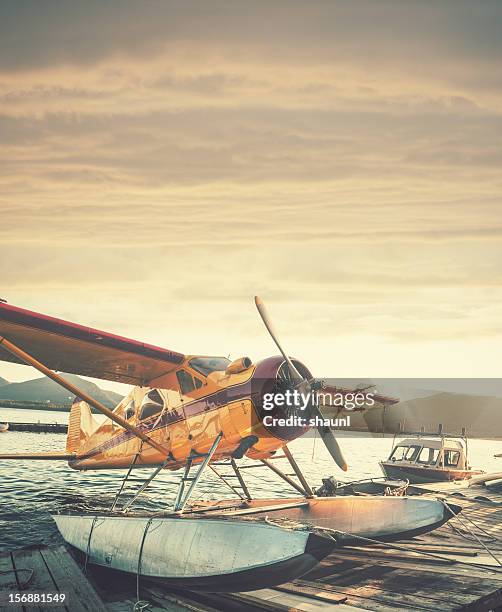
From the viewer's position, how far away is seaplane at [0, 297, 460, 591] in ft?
25.3

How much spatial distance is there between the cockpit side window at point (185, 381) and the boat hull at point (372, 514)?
2.11 metres

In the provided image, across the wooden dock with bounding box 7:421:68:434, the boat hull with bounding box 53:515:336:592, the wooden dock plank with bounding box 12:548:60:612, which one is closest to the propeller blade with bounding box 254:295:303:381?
the boat hull with bounding box 53:515:336:592

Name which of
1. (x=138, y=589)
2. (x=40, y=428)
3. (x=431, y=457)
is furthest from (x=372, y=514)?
(x=40, y=428)

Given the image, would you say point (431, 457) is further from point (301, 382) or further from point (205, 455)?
point (301, 382)

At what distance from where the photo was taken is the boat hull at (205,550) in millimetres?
7266

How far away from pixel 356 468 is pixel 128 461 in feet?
121

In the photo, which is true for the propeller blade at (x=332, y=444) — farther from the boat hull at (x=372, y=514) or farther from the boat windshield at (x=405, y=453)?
the boat windshield at (x=405, y=453)

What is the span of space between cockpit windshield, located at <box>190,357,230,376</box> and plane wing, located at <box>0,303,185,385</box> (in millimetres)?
301

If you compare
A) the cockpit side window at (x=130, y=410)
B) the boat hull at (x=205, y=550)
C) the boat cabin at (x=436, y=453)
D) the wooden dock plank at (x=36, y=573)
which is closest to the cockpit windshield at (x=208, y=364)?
the cockpit side window at (x=130, y=410)

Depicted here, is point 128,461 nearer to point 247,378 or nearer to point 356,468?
point 247,378

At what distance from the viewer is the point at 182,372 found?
10680 millimetres

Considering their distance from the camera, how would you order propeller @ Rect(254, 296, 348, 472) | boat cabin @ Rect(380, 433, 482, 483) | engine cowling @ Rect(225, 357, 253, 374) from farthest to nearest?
1. boat cabin @ Rect(380, 433, 482, 483)
2. engine cowling @ Rect(225, 357, 253, 374)
3. propeller @ Rect(254, 296, 348, 472)

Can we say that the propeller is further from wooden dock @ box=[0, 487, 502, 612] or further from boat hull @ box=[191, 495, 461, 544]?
wooden dock @ box=[0, 487, 502, 612]

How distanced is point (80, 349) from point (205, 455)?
3009 mm
